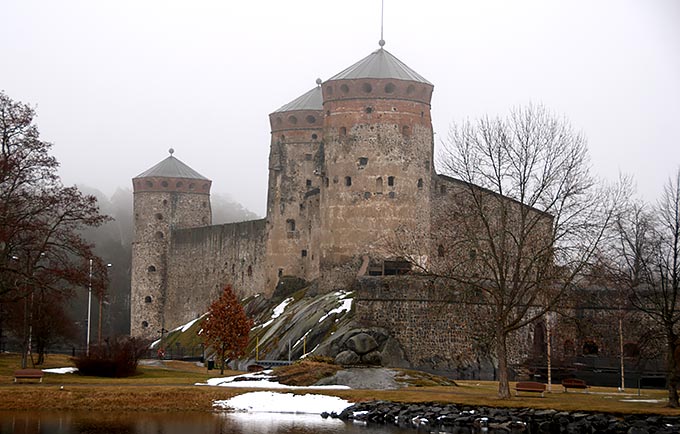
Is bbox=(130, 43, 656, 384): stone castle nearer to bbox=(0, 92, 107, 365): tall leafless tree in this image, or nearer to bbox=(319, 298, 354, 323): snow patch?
bbox=(319, 298, 354, 323): snow patch

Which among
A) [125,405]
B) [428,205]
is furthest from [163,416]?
[428,205]

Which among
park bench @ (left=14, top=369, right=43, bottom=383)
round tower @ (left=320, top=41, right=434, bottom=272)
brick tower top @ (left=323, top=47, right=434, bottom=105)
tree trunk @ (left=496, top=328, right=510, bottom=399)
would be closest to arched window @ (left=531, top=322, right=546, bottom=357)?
round tower @ (left=320, top=41, right=434, bottom=272)

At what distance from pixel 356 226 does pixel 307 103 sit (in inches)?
548

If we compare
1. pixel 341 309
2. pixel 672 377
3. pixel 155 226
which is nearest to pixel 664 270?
pixel 672 377

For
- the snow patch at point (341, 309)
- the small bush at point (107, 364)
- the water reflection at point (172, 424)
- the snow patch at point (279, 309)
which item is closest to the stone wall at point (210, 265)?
the snow patch at point (279, 309)

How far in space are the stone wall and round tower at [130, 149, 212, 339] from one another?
93cm

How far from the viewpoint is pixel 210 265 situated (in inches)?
3307

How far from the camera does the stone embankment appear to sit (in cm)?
3419

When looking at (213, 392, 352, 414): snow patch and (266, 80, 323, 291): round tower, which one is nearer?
(213, 392, 352, 414): snow patch

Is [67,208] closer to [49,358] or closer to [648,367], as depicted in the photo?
[49,358]

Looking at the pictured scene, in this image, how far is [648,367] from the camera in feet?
186

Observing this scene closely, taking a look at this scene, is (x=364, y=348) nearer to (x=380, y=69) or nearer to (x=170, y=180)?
(x=380, y=69)

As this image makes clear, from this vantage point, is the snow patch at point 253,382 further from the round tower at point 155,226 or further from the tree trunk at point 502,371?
the round tower at point 155,226

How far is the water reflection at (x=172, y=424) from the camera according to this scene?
33562 mm
